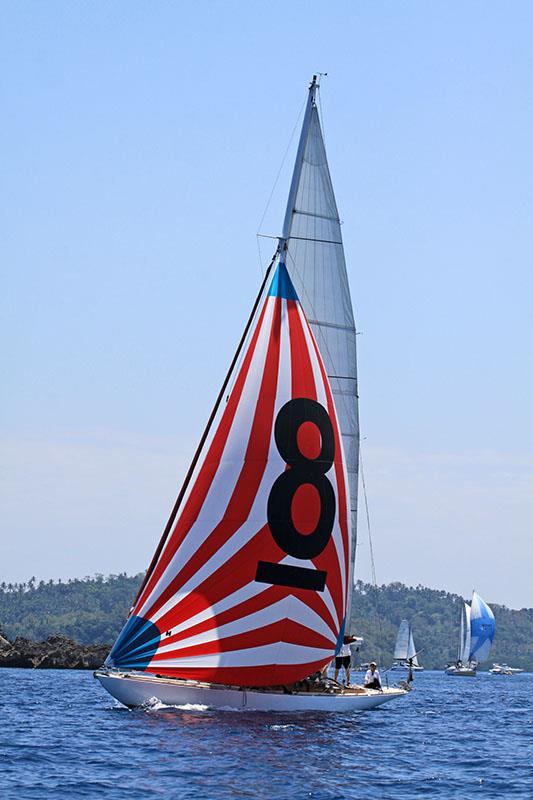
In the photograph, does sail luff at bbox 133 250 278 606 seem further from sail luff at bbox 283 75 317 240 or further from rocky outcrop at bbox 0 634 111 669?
rocky outcrop at bbox 0 634 111 669

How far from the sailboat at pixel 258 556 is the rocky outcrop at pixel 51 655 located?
66360mm

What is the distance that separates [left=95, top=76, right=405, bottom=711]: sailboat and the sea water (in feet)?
2.64

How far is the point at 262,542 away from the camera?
27.4 m

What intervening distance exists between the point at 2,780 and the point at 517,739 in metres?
15.8

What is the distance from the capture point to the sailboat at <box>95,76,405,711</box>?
1063 inches

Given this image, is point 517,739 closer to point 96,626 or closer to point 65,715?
point 65,715

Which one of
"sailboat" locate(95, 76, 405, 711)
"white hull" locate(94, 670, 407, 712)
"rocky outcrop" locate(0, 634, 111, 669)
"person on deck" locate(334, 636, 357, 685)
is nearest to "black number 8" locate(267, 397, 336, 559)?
"sailboat" locate(95, 76, 405, 711)

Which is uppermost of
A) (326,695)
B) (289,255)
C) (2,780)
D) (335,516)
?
(289,255)

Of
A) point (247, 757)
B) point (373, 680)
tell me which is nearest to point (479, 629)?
point (373, 680)

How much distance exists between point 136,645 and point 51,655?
71093mm

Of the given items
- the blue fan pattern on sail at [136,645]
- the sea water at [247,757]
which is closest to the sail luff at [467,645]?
the sea water at [247,757]

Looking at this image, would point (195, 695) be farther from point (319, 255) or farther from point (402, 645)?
point (402, 645)

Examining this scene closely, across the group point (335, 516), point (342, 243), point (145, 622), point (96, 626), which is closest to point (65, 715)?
point (145, 622)

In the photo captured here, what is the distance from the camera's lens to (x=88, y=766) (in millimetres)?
21281
